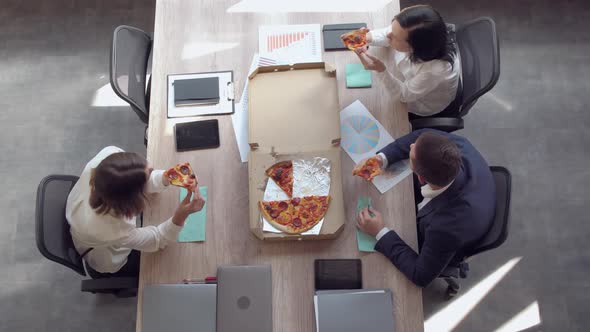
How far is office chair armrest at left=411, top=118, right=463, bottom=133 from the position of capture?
221 cm

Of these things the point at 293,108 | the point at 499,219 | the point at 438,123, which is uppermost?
the point at 293,108

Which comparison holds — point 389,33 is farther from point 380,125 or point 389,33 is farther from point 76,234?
point 76,234

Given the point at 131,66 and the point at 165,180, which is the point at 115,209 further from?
the point at 131,66

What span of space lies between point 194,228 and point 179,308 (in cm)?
33

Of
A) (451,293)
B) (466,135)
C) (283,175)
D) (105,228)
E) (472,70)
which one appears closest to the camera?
(105,228)

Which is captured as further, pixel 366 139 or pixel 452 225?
pixel 366 139

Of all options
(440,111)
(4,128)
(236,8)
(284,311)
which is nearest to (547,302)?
(440,111)

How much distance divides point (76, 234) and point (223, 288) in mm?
632

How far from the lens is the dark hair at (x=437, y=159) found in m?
1.71

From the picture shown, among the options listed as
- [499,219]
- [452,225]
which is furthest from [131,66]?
[499,219]

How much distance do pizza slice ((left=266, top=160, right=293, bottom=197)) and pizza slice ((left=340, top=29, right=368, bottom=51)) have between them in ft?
2.09

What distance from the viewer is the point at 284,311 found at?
1.87 meters

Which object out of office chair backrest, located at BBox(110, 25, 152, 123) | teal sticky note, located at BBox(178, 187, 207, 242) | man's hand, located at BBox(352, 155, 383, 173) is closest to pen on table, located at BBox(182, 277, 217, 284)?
teal sticky note, located at BBox(178, 187, 207, 242)

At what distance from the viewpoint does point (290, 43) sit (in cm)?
228
